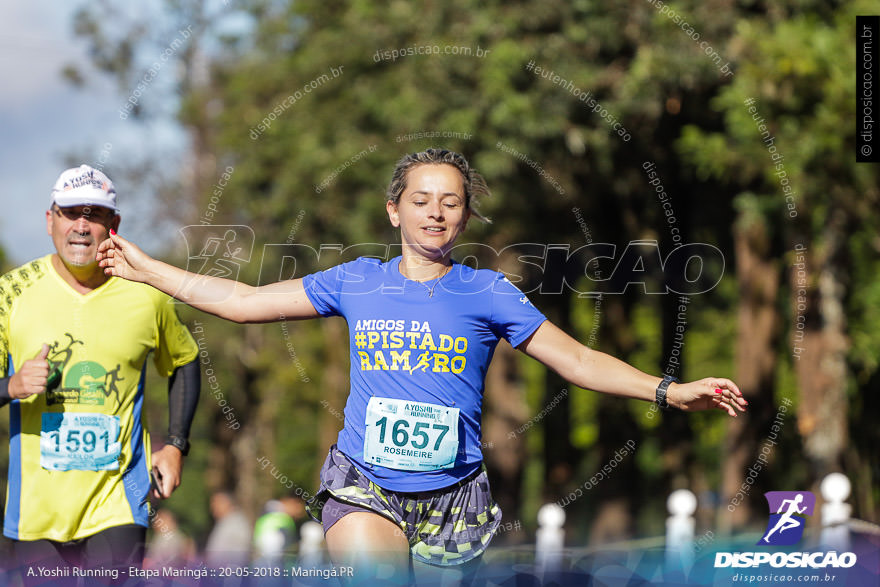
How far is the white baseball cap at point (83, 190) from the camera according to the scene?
4102mm

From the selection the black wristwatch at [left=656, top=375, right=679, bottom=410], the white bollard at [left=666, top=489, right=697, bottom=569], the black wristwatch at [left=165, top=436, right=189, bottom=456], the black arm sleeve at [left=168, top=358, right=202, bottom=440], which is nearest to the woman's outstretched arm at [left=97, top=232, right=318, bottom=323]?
the black arm sleeve at [left=168, top=358, right=202, bottom=440]

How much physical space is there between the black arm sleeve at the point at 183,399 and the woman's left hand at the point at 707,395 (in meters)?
2.10

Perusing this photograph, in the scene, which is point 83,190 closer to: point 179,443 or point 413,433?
point 179,443

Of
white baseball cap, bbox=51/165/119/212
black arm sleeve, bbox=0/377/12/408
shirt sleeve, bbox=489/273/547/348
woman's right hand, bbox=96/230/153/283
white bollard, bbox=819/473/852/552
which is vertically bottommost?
white bollard, bbox=819/473/852/552

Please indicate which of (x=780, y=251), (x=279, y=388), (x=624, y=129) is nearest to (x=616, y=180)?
(x=624, y=129)

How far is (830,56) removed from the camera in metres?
8.94

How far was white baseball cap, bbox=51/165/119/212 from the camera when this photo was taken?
13.5ft

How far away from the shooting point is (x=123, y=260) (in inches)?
150

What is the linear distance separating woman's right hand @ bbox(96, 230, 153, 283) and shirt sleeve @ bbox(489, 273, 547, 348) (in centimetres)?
126

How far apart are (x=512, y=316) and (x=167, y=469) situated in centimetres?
169

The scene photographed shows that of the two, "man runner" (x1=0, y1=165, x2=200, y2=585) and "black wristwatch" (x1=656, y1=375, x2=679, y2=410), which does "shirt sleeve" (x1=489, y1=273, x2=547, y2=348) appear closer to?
"black wristwatch" (x1=656, y1=375, x2=679, y2=410)

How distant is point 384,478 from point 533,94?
763 centimetres

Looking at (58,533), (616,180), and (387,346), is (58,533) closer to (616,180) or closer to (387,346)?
(387,346)

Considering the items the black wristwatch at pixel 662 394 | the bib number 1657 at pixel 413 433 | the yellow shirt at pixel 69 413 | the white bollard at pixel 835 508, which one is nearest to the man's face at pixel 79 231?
the yellow shirt at pixel 69 413
